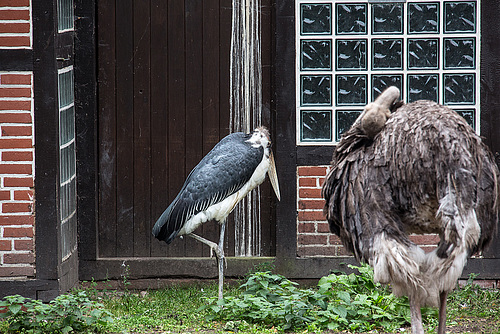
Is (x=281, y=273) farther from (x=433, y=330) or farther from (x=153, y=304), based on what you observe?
(x=433, y=330)

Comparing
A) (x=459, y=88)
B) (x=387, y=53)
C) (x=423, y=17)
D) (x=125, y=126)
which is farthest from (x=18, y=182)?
(x=459, y=88)

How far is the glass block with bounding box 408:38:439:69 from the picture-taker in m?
6.84

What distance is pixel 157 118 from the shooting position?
7.05 m

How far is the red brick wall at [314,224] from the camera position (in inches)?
271

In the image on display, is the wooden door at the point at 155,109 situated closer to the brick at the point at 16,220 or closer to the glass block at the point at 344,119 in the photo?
the glass block at the point at 344,119

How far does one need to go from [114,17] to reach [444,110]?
376 cm

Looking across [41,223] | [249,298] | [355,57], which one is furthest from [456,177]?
[41,223]

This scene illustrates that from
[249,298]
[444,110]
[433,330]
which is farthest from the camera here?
[249,298]

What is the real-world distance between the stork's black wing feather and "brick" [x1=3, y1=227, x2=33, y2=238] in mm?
1038

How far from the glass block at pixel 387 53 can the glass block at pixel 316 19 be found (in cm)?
45

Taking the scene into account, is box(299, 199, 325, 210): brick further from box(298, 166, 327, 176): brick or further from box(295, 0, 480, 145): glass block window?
box(295, 0, 480, 145): glass block window

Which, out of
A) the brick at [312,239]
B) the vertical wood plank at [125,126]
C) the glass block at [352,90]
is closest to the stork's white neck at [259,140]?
the glass block at [352,90]

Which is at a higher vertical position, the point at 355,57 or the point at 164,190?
the point at 355,57

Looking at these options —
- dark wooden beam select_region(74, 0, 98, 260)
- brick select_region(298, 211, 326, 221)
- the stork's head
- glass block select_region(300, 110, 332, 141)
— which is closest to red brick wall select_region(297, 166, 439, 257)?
brick select_region(298, 211, 326, 221)
